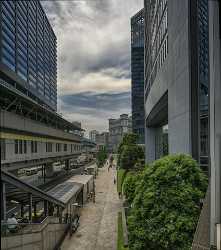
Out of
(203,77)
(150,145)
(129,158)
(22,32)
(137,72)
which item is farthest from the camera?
(137,72)

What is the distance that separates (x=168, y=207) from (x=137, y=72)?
416 feet

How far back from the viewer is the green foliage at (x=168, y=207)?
13.2m

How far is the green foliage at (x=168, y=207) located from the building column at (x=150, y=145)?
159ft

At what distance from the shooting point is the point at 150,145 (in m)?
66.1

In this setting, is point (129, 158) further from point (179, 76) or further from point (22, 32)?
point (22, 32)

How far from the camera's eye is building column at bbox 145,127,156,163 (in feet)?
210

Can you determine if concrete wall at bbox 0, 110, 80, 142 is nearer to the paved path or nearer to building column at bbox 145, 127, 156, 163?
the paved path

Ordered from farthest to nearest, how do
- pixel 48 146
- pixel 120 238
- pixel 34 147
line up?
pixel 48 146 < pixel 34 147 < pixel 120 238

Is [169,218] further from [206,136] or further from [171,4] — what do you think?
[171,4]

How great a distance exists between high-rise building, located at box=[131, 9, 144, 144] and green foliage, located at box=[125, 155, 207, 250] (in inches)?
4064

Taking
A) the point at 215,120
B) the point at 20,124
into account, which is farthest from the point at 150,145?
the point at 215,120

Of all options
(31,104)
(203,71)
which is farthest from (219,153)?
(31,104)

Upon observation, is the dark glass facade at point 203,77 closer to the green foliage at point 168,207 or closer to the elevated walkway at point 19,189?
the green foliage at point 168,207

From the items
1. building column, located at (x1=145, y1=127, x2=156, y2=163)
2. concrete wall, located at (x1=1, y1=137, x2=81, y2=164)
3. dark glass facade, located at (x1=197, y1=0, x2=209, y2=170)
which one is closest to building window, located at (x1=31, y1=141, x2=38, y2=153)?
concrete wall, located at (x1=1, y1=137, x2=81, y2=164)
